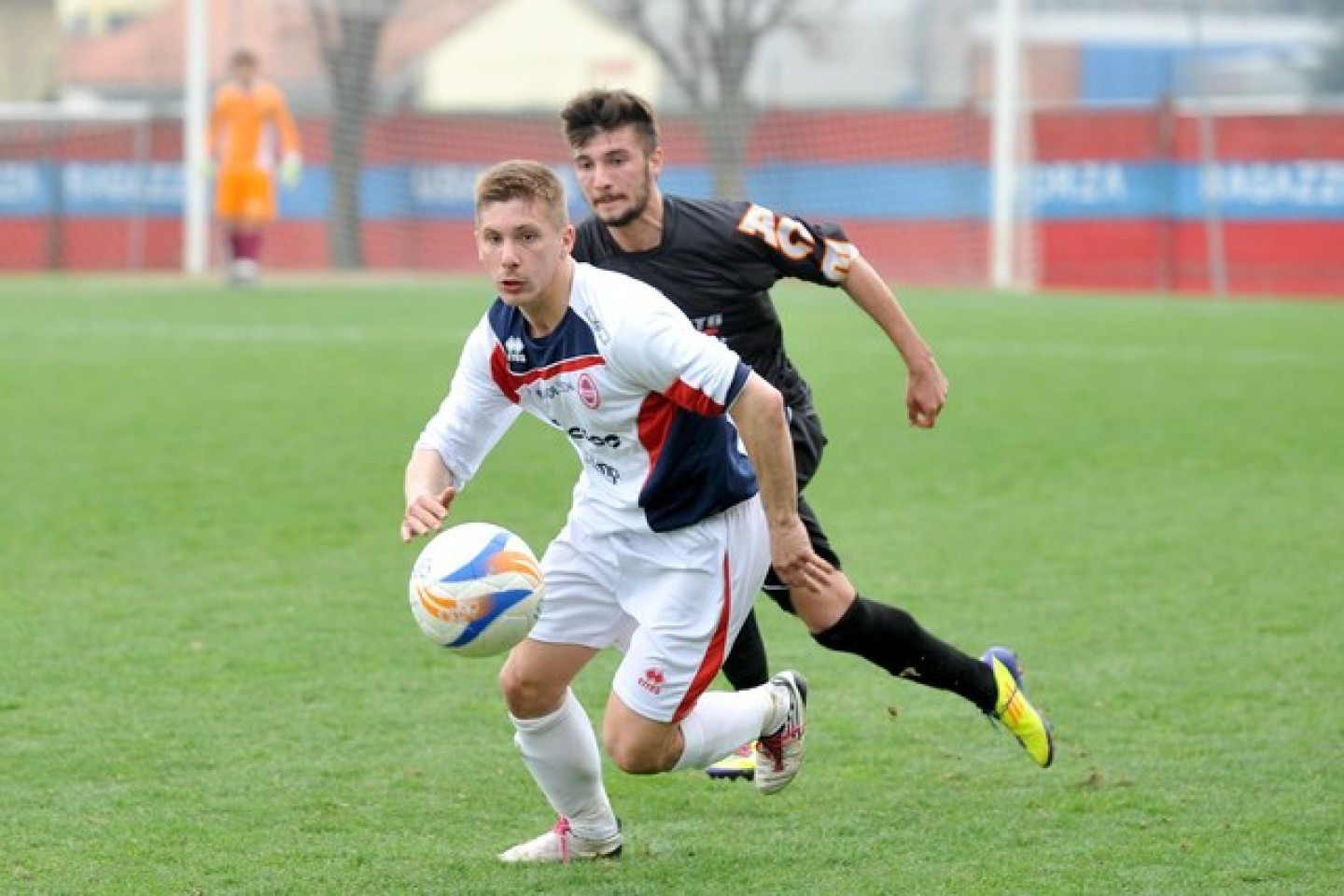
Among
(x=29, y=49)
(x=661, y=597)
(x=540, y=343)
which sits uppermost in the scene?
(x=29, y=49)

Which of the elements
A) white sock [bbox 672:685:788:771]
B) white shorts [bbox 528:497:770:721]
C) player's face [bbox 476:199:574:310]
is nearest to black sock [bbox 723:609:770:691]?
white sock [bbox 672:685:788:771]

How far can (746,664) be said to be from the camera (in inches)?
219

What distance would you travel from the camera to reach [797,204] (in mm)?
23109

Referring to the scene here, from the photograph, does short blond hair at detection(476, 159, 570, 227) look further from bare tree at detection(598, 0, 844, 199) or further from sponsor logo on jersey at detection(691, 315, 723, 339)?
bare tree at detection(598, 0, 844, 199)

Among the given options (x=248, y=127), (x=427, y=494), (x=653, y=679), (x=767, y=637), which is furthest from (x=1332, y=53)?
(x=427, y=494)

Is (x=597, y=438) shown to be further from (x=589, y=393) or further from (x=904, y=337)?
(x=904, y=337)

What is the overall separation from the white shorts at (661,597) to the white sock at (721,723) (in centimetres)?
8

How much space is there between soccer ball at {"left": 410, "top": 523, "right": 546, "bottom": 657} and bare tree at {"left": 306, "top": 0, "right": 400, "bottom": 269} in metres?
20.1

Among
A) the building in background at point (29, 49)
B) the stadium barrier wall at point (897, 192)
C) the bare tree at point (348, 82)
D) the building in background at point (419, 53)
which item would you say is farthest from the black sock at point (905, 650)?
the building in background at point (29, 49)

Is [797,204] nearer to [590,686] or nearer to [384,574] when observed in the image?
[384,574]

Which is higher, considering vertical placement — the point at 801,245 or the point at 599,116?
the point at 599,116

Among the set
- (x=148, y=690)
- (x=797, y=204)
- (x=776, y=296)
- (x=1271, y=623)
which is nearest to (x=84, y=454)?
(x=148, y=690)

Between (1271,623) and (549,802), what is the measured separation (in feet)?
10.2

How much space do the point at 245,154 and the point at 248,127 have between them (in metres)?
0.35
